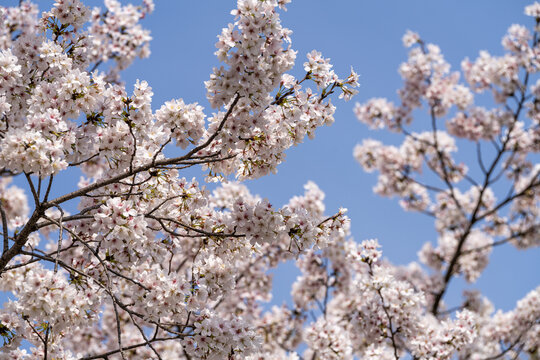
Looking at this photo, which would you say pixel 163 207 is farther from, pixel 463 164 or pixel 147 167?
pixel 463 164

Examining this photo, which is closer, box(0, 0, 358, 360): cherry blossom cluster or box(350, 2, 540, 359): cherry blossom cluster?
box(0, 0, 358, 360): cherry blossom cluster

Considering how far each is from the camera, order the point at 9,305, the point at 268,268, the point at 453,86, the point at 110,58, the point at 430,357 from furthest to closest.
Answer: the point at 453,86
the point at 268,268
the point at 110,58
the point at 430,357
the point at 9,305

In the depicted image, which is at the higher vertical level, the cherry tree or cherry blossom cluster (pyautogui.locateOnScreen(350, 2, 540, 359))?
cherry blossom cluster (pyautogui.locateOnScreen(350, 2, 540, 359))

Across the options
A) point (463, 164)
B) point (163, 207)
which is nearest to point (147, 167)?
point (163, 207)

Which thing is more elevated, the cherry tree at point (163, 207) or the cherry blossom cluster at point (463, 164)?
the cherry blossom cluster at point (463, 164)

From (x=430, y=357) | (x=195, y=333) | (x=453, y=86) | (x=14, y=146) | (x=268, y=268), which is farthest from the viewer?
(x=453, y=86)

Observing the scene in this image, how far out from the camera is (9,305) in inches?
213

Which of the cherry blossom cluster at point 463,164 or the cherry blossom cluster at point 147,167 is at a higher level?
the cherry blossom cluster at point 463,164

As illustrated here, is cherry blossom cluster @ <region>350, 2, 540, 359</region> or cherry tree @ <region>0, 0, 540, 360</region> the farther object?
cherry blossom cluster @ <region>350, 2, 540, 359</region>

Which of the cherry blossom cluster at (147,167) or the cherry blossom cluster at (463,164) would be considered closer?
the cherry blossom cluster at (147,167)

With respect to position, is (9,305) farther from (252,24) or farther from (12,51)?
(252,24)

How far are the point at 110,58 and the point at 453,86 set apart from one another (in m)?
9.96

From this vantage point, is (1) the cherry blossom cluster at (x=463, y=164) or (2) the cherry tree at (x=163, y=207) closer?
(2) the cherry tree at (x=163, y=207)

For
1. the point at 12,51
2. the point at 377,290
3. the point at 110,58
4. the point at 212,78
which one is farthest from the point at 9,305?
the point at 110,58
